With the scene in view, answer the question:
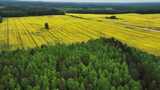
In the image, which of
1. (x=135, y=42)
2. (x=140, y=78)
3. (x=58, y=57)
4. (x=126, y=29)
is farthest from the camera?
(x=126, y=29)

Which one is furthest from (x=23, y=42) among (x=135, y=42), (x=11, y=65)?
(x=11, y=65)

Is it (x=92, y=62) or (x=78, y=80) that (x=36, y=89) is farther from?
(x=92, y=62)

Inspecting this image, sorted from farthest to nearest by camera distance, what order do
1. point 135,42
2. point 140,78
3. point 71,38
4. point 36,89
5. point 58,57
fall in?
point 71,38
point 135,42
point 58,57
point 140,78
point 36,89

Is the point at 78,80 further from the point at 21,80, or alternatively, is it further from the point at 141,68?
the point at 141,68

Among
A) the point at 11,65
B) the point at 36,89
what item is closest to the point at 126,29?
the point at 11,65

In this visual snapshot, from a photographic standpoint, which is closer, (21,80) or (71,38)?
(21,80)

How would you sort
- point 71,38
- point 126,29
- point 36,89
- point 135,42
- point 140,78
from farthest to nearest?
point 126,29 < point 71,38 < point 135,42 < point 140,78 < point 36,89
